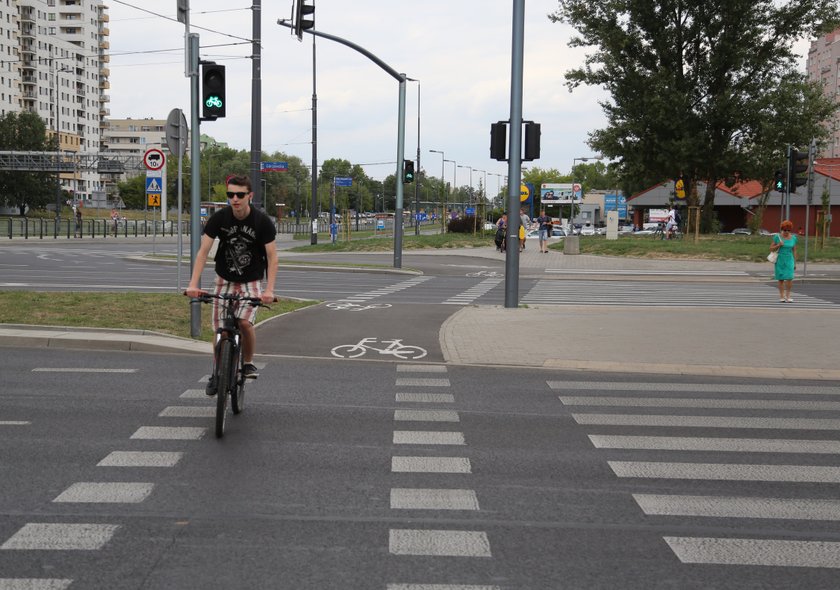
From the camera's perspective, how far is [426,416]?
8.16 m

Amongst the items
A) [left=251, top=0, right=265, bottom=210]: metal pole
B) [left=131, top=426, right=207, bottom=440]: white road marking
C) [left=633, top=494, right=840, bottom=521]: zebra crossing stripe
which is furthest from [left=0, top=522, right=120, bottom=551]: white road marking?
[left=251, top=0, right=265, bottom=210]: metal pole

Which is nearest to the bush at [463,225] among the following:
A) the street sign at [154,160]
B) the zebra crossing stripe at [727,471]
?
the street sign at [154,160]

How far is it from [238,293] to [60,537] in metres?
3.15

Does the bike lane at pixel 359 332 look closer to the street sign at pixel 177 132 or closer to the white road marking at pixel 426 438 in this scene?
the street sign at pixel 177 132

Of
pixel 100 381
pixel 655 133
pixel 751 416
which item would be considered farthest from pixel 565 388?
pixel 655 133

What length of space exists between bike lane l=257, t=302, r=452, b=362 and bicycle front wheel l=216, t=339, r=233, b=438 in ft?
14.6

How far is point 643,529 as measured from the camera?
5141 millimetres

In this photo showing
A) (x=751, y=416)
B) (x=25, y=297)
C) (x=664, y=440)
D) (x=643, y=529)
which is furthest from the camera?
(x=25, y=297)

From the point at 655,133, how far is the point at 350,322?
105ft

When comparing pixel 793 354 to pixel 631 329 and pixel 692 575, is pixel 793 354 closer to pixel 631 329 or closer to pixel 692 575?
pixel 631 329

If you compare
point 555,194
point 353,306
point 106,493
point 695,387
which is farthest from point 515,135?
point 555,194

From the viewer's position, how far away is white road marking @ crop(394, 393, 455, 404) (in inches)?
351

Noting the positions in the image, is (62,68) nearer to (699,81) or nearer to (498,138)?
(699,81)

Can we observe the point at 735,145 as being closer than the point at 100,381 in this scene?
No
